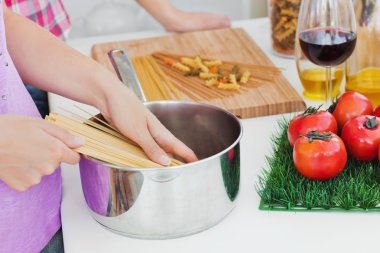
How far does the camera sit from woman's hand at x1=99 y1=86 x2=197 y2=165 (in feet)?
3.25

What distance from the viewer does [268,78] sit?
143cm

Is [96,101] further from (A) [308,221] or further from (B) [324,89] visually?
(B) [324,89]

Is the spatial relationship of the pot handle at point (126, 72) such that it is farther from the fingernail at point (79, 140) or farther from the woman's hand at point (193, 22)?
the woman's hand at point (193, 22)

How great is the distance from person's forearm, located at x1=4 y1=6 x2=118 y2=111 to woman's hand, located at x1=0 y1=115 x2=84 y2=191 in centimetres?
22

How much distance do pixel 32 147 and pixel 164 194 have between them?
182 mm

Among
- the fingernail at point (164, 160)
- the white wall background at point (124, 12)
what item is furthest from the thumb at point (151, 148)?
the white wall background at point (124, 12)

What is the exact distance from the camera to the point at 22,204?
100cm

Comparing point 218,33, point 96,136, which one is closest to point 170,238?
point 96,136

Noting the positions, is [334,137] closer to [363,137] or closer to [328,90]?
[363,137]

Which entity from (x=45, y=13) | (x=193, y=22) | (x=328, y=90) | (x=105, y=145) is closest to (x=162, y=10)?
(x=193, y=22)

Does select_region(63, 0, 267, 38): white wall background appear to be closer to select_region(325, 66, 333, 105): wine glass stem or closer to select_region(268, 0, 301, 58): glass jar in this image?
select_region(268, 0, 301, 58): glass jar

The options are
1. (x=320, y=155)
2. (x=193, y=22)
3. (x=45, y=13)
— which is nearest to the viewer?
(x=320, y=155)

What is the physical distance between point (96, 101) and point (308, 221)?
39 centimetres

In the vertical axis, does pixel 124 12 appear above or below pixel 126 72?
below
